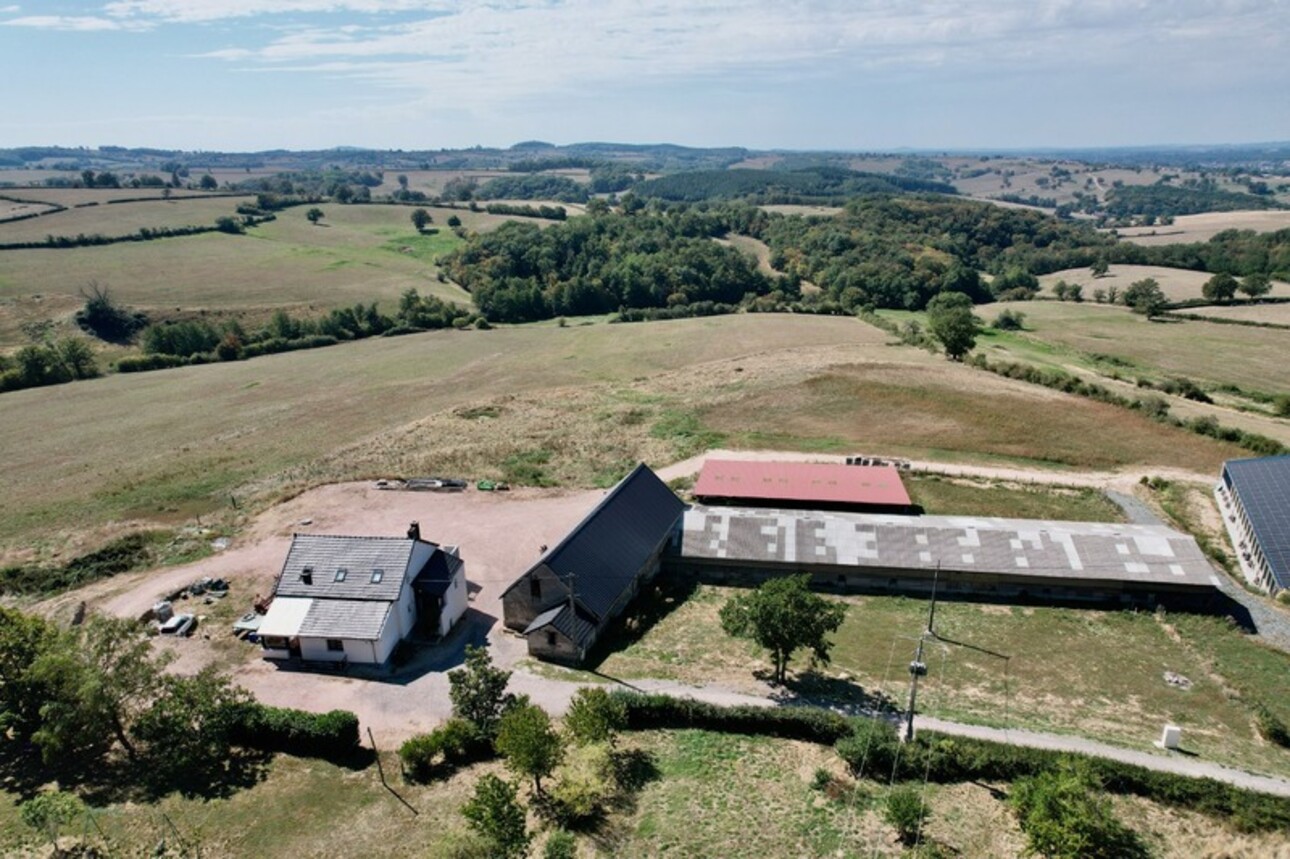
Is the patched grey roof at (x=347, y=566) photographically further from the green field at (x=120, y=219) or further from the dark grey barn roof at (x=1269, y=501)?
the green field at (x=120, y=219)

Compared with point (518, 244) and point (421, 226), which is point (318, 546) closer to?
point (518, 244)

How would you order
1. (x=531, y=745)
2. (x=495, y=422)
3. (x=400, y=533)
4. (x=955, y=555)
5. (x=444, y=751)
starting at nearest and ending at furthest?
(x=531, y=745) < (x=444, y=751) < (x=955, y=555) < (x=400, y=533) < (x=495, y=422)

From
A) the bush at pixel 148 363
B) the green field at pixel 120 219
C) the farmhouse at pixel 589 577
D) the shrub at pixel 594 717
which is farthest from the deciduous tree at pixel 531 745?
the green field at pixel 120 219

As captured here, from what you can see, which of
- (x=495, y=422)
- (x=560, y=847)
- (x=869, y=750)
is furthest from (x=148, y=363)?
(x=869, y=750)

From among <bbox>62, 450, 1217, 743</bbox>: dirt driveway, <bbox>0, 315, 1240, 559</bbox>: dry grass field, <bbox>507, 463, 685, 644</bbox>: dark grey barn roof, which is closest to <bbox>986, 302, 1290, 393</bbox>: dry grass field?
<bbox>0, 315, 1240, 559</bbox>: dry grass field

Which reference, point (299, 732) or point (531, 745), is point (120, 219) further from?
point (531, 745)

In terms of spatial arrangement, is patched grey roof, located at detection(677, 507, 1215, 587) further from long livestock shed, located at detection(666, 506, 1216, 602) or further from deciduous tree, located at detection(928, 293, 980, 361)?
deciduous tree, located at detection(928, 293, 980, 361)
